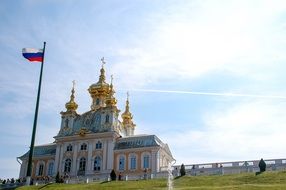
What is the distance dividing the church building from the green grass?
1903 cm

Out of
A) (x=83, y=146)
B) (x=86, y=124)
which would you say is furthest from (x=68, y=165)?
(x=86, y=124)

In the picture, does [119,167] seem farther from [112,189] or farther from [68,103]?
[112,189]

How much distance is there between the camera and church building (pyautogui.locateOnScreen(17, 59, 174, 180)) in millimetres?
63444

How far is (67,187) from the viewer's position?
139 ft

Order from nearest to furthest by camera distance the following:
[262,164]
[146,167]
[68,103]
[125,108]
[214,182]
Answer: [214,182] → [262,164] → [146,167] → [68,103] → [125,108]

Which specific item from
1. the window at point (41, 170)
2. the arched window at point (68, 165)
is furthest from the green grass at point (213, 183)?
the window at point (41, 170)

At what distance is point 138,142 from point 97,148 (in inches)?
253

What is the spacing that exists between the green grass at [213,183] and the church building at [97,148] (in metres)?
19.0

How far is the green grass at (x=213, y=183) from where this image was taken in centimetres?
3472

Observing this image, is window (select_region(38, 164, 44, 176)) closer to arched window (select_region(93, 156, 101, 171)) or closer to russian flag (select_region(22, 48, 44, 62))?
arched window (select_region(93, 156, 101, 171))

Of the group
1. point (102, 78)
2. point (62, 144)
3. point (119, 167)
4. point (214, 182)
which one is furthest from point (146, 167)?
point (214, 182)

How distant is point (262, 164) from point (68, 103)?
3980 centimetres

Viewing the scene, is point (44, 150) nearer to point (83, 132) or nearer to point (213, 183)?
point (83, 132)

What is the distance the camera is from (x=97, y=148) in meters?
65.6
